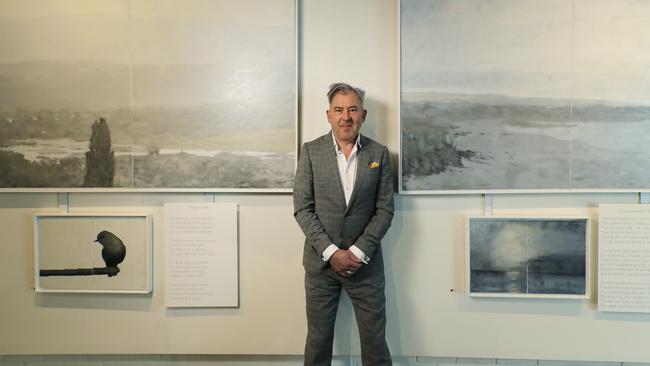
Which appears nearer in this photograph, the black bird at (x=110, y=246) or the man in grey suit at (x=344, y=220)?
the man in grey suit at (x=344, y=220)

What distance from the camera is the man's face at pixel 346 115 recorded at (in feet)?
6.12

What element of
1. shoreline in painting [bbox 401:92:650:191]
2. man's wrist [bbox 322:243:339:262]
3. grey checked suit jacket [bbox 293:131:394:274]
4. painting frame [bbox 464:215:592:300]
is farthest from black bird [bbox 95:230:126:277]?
painting frame [bbox 464:215:592:300]

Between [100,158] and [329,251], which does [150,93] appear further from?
[329,251]

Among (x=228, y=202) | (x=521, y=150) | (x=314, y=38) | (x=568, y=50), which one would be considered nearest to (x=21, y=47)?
(x=228, y=202)

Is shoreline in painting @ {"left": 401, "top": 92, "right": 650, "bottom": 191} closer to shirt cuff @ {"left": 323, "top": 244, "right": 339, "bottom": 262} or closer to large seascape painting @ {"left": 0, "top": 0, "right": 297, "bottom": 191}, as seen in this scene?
shirt cuff @ {"left": 323, "top": 244, "right": 339, "bottom": 262}

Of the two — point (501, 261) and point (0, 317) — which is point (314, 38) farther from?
point (0, 317)

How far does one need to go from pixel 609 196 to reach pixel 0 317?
11.5 feet

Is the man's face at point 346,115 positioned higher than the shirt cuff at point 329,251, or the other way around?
the man's face at point 346,115

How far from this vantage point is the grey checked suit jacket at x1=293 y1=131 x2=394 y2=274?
187cm

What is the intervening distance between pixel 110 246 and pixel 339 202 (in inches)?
52.0

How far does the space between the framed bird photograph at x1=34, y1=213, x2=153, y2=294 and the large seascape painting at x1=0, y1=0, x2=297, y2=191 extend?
22cm

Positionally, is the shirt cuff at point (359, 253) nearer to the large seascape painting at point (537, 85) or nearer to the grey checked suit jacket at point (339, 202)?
the grey checked suit jacket at point (339, 202)

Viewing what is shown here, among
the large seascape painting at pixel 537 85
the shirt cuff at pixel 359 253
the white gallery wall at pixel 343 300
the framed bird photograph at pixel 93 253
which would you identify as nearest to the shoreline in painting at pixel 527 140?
the large seascape painting at pixel 537 85

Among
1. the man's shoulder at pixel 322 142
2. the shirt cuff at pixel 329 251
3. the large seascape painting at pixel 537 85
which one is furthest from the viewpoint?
the large seascape painting at pixel 537 85
